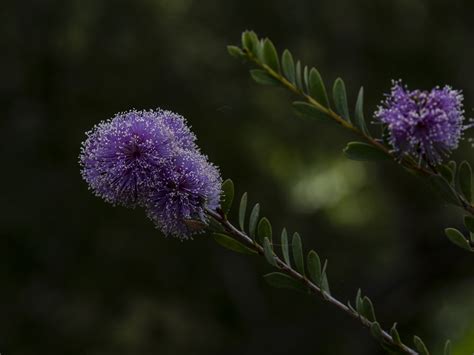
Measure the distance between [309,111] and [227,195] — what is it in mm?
238

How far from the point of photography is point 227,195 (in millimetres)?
1658

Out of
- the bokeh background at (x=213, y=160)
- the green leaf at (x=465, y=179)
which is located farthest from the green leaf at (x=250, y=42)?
the bokeh background at (x=213, y=160)

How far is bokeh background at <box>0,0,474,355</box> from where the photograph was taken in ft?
26.0

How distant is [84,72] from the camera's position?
8.29m

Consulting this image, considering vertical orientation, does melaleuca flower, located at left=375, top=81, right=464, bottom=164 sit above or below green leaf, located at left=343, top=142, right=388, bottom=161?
above

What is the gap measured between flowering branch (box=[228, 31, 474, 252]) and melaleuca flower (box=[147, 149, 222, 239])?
0.21 m

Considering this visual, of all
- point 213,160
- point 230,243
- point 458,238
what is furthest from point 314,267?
point 213,160

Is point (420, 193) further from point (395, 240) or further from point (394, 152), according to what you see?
point (394, 152)

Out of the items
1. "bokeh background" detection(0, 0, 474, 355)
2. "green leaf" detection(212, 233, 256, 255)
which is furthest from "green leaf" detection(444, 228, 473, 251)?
"bokeh background" detection(0, 0, 474, 355)

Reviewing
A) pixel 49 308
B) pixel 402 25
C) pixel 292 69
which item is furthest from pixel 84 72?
pixel 292 69

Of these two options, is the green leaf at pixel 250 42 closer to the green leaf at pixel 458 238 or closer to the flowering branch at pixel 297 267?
the flowering branch at pixel 297 267

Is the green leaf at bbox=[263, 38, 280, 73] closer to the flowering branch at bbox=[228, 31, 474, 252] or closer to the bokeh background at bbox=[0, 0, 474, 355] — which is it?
the flowering branch at bbox=[228, 31, 474, 252]

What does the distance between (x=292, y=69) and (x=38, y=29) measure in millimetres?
7042

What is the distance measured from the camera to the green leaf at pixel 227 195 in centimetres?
165
